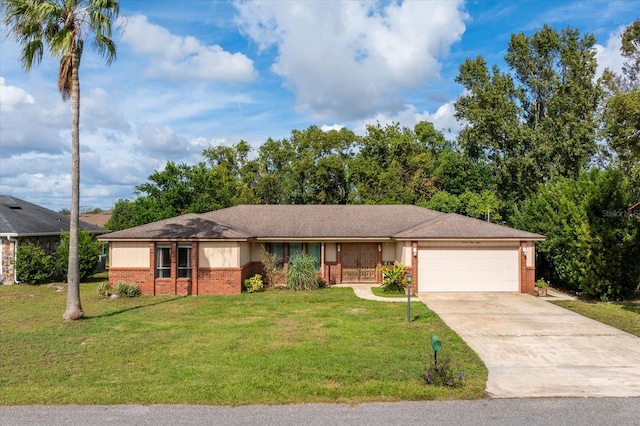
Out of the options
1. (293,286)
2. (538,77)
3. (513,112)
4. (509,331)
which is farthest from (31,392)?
(538,77)

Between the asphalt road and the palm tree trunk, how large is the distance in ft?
23.3

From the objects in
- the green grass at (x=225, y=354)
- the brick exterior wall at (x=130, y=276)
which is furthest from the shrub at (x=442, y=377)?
the brick exterior wall at (x=130, y=276)

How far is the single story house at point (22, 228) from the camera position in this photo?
22.2 meters

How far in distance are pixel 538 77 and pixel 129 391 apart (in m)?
32.8

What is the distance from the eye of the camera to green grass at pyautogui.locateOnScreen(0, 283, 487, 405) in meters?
7.49

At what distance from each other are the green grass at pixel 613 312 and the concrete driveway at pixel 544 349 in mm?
472

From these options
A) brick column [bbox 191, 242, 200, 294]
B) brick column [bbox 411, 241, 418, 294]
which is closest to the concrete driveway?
brick column [bbox 411, 241, 418, 294]

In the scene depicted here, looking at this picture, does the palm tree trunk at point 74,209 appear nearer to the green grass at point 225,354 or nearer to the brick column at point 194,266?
the green grass at point 225,354

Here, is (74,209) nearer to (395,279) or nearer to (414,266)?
(395,279)

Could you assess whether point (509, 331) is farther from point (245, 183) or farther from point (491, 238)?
point (245, 183)

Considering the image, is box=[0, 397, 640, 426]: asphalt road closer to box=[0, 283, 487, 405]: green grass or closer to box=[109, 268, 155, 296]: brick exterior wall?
box=[0, 283, 487, 405]: green grass

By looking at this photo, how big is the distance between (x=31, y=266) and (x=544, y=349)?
22.3 m

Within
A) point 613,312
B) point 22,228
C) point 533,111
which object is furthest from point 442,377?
point 533,111

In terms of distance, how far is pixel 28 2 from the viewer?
42.3 feet
